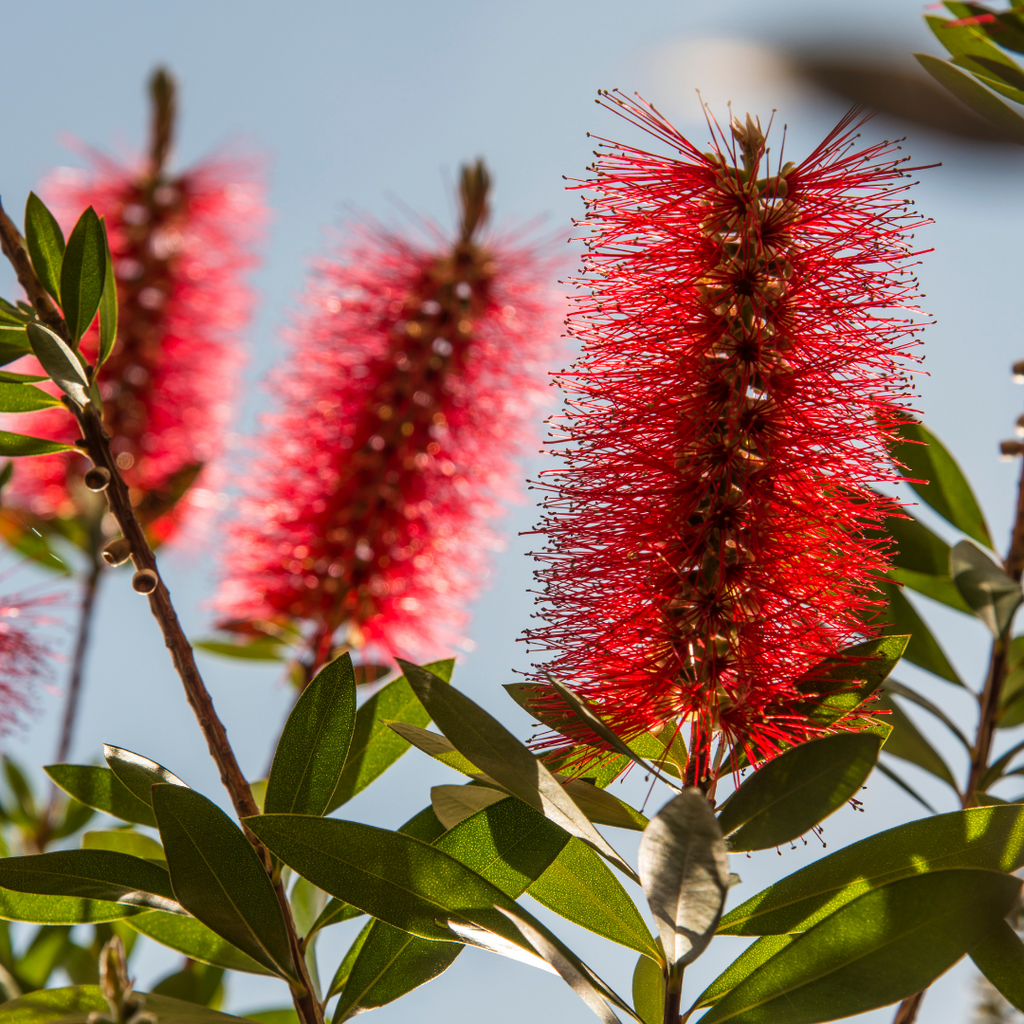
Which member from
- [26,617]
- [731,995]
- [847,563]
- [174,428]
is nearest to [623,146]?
[847,563]

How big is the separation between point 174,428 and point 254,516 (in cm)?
52

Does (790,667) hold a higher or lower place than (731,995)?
higher

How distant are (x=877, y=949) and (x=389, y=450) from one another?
4.01 feet

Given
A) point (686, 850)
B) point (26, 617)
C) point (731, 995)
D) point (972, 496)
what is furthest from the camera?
point (26, 617)

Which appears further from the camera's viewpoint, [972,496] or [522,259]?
[522,259]

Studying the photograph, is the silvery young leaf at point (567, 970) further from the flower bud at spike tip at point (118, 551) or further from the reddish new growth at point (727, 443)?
the flower bud at spike tip at point (118, 551)

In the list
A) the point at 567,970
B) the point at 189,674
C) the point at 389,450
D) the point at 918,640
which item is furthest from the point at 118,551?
the point at 389,450

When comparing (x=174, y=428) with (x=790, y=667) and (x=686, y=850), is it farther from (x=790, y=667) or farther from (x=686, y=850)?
(x=686, y=850)

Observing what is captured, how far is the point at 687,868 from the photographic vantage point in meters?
0.53

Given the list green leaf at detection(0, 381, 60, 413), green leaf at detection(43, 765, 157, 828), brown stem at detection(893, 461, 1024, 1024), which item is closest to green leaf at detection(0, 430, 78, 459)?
green leaf at detection(0, 381, 60, 413)

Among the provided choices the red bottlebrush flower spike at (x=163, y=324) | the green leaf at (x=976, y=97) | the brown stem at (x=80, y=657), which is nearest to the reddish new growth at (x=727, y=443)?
the green leaf at (x=976, y=97)

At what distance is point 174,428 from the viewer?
2.11 metres

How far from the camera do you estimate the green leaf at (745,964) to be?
2.27ft

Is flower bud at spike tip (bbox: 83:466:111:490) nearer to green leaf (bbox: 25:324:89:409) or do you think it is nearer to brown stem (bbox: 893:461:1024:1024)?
green leaf (bbox: 25:324:89:409)
